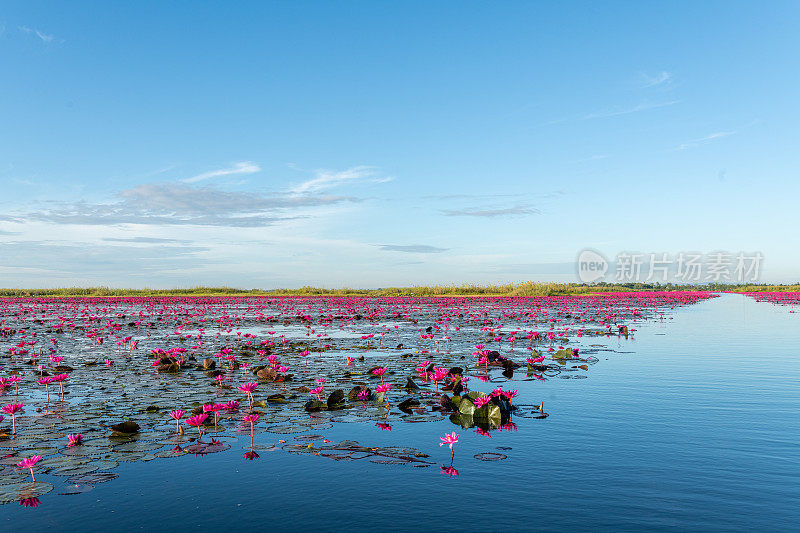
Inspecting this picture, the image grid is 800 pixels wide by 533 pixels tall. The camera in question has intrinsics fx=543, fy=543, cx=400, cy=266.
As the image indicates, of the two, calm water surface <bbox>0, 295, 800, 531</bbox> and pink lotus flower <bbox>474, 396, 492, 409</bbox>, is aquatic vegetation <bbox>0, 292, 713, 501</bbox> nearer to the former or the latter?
pink lotus flower <bbox>474, 396, 492, 409</bbox>

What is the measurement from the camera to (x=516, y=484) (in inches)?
214

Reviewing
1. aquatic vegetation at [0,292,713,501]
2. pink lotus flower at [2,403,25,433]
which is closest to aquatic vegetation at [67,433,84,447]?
aquatic vegetation at [0,292,713,501]

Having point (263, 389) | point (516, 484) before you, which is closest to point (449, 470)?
point (516, 484)

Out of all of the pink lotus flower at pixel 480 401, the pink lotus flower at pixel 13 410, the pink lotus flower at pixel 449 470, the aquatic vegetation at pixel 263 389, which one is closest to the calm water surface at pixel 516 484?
the pink lotus flower at pixel 449 470

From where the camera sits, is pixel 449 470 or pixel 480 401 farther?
pixel 480 401

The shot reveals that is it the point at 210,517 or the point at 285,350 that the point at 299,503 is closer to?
the point at 210,517

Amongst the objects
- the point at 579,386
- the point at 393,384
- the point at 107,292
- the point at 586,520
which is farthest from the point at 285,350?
the point at 107,292

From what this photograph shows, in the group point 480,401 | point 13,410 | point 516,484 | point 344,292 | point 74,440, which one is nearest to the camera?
point 516,484

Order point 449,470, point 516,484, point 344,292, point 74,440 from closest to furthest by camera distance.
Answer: point 516,484 → point 449,470 → point 74,440 → point 344,292

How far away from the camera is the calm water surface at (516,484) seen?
4.66 m

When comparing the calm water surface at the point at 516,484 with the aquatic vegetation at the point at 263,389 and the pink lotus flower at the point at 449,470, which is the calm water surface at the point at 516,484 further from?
the aquatic vegetation at the point at 263,389

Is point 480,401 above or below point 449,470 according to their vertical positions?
above

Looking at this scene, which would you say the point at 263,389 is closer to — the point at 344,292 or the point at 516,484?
the point at 516,484

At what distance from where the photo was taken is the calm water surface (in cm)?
466
